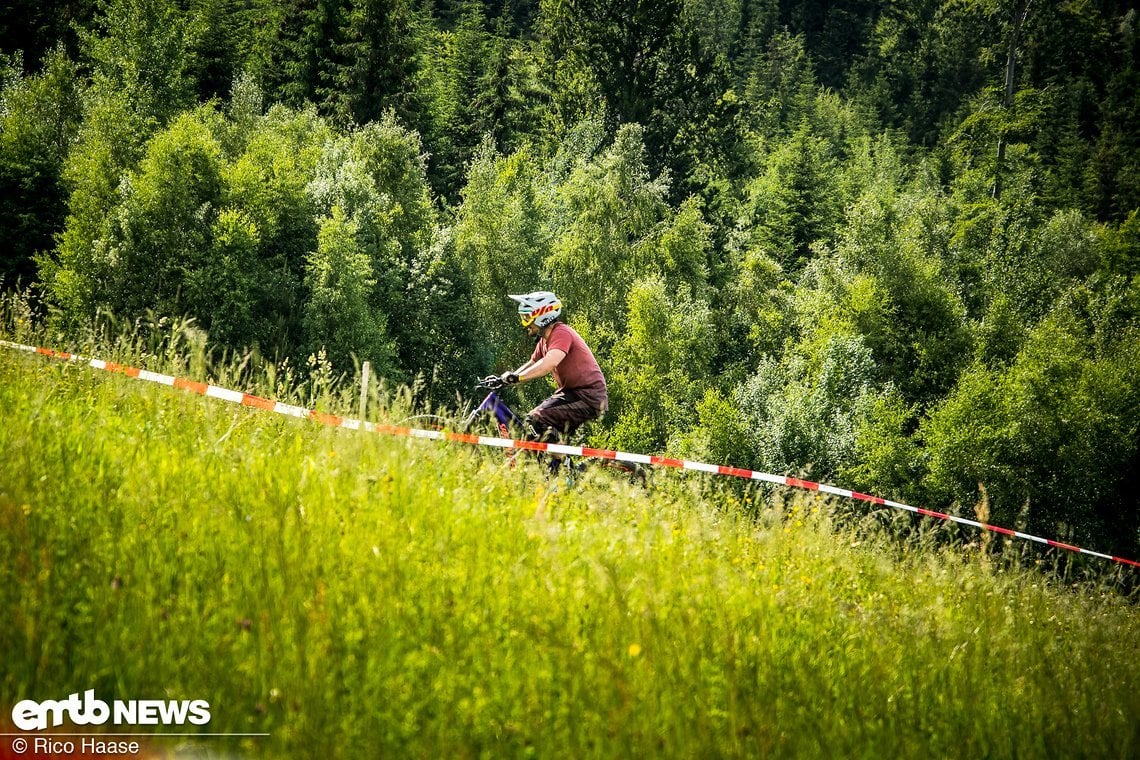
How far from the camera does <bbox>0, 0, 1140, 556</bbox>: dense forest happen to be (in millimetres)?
Result: 41062

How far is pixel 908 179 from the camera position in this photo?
85250 mm

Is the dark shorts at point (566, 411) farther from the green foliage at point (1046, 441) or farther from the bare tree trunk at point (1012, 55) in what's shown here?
the bare tree trunk at point (1012, 55)

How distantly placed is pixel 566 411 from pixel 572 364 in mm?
471

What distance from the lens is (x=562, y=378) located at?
945cm

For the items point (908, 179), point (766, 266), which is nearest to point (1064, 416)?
point (766, 266)

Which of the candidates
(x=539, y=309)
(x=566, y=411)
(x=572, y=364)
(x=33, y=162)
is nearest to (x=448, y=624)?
(x=566, y=411)

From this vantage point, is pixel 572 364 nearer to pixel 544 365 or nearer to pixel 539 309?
pixel 544 365

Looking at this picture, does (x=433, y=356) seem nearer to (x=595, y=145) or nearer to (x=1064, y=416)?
(x=595, y=145)

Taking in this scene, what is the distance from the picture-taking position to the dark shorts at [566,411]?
940cm

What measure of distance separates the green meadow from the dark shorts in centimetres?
350

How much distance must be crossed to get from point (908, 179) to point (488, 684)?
89.3 m

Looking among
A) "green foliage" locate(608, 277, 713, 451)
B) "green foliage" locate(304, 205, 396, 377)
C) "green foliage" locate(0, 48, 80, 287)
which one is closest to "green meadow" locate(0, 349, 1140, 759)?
"green foliage" locate(304, 205, 396, 377)

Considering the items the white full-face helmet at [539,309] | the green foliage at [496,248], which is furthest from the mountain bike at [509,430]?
the green foliage at [496,248]

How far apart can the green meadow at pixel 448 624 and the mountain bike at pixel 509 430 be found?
165 centimetres
